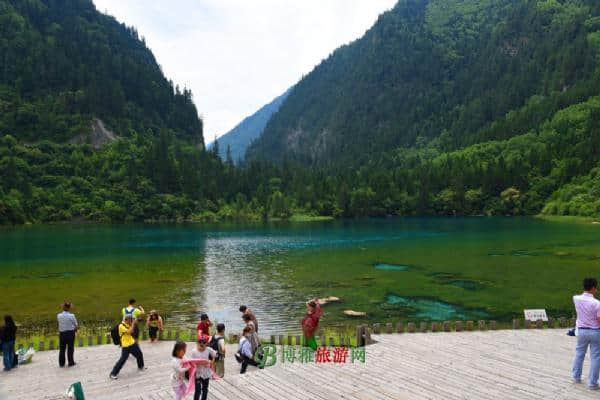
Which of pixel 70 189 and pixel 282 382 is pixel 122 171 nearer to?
pixel 70 189

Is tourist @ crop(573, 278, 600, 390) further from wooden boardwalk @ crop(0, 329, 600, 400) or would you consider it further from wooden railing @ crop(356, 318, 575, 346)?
wooden railing @ crop(356, 318, 575, 346)

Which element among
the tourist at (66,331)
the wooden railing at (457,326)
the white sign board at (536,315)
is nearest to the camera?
the tourist at (66,331)

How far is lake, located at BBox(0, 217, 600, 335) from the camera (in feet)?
123

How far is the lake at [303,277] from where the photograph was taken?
123ft

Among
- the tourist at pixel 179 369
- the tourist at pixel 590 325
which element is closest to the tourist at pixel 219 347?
the tourist at pixel 179 369

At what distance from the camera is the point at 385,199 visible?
18862 cm

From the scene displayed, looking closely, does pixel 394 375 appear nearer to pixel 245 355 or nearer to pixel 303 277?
pixel 245 355

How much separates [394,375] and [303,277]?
125 feet

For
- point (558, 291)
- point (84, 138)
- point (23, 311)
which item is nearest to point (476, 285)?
point (558, 291)

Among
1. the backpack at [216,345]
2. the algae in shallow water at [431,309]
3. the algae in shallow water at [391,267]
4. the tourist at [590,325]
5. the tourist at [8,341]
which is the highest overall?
the tourist at [590,325]

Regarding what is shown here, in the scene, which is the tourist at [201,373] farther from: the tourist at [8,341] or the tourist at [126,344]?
the tourist at [8,341]

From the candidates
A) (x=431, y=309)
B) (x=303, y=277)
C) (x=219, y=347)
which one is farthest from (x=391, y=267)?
(x=219, y=347)

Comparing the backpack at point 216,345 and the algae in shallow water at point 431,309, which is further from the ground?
the backpack at point 216,345

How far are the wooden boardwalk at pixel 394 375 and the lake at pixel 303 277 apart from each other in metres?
13.5
